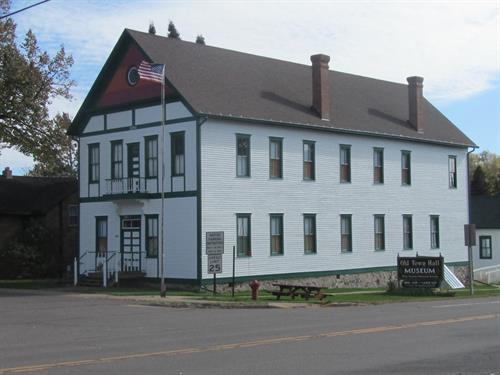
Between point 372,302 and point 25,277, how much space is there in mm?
24102

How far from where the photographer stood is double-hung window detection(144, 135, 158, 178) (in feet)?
118

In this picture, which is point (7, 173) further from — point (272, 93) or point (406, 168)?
point (406, 168)

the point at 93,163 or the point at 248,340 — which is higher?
the point at 93,163

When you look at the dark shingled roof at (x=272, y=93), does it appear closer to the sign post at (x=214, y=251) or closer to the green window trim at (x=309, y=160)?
the green window trim at (x=309, y=160)

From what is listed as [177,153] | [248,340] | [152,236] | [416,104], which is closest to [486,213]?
[416,104]

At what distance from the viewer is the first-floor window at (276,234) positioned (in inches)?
1451

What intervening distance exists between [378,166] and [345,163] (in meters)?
2.68

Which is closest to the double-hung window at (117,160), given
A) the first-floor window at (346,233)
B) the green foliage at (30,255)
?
the green foliage at (30,255)

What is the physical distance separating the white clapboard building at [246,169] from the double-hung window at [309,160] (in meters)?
0.10

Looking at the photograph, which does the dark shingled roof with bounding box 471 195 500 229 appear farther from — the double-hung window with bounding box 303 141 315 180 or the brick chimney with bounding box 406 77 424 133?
the double-hung window with bounding box 303 141 315 180

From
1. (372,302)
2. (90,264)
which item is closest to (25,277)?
(90,264)

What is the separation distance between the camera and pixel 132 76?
37.3m

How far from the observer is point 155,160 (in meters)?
36.0

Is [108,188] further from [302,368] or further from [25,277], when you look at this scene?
[302,368]
